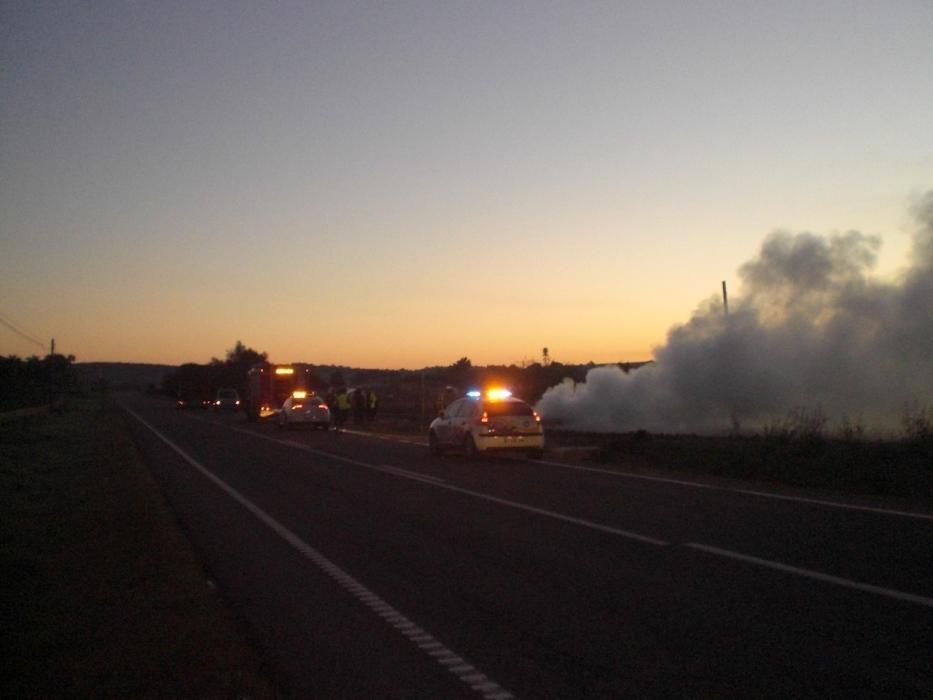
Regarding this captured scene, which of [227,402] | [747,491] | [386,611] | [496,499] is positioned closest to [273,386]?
[227,402]

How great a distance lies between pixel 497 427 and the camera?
24359 mm

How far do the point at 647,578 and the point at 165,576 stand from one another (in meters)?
4.87

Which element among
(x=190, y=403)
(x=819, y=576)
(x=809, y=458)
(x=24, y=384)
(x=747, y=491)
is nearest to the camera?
(x=819, y=576)

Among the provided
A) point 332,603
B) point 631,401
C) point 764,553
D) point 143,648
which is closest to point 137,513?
point 332,603

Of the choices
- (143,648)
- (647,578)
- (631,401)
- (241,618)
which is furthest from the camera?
(631,401)

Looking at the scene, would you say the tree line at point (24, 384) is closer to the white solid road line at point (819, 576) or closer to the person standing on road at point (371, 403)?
the person standing on road at point (371, 403)

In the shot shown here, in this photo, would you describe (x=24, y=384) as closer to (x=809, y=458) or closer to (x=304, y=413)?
(x=304, y=413)

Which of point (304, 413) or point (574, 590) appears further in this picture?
point (304, 413)

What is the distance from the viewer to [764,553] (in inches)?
431

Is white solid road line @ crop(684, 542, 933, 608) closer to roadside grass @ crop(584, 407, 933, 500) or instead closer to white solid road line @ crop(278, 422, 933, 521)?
white solid road line @ crop(278, 422, 933, 521)

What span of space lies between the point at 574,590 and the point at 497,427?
1509cm

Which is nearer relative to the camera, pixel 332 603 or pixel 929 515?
pixel 332 603

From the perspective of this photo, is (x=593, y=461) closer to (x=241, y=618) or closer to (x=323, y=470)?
(x=323, y=470)

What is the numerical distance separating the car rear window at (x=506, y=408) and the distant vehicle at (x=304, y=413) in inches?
792
